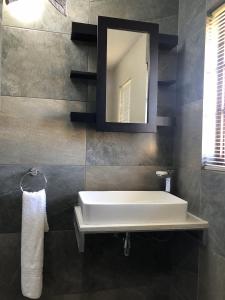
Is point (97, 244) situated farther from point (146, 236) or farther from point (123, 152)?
point (123, 152)

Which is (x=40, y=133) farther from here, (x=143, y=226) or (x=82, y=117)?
(x=143, y=226)

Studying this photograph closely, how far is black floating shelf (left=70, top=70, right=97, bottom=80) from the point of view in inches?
66.7

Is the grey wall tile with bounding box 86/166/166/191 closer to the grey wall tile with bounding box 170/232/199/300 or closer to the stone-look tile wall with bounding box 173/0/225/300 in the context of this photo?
the stone-look tile wall with bounding box 173/0/225/300

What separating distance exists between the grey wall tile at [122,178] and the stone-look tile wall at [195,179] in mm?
197

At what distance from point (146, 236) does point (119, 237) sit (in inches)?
8.2

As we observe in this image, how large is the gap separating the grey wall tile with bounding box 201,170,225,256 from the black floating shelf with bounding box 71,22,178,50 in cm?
97

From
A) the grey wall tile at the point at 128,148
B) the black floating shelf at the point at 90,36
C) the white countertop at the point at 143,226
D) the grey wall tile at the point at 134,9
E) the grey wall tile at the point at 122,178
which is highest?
the grey wall tile at the point at 134,9

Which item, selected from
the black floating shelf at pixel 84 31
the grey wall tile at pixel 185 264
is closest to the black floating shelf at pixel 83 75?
the black floating shelf at pixel 84 31

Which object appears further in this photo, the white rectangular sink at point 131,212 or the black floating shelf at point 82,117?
the black floating shelf at point 82,117

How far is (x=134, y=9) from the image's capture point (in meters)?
1.87

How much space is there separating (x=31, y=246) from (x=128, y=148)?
0.91 metres

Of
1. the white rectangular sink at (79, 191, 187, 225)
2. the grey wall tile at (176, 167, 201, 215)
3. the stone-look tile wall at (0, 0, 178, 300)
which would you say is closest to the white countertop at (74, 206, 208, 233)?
the white rectangular sink at (79, 191, 187, 225)

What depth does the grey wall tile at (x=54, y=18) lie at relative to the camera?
66.2 inches

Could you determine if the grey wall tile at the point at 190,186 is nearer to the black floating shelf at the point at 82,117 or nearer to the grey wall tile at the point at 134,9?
the black floating shelf at the point at 82,117
